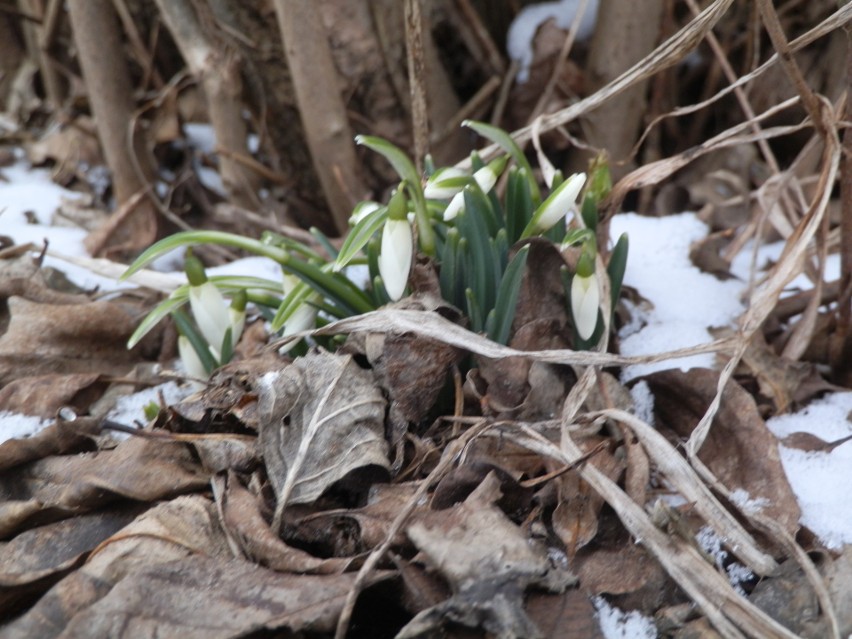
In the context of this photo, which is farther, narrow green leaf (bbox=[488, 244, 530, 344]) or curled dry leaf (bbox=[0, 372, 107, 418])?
curled dry leaf (bbox=[0, 372, 107, 418])

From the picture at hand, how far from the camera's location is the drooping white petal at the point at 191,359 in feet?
4.20

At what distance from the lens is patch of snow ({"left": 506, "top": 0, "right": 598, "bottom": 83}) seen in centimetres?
201

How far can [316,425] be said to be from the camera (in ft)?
3.15

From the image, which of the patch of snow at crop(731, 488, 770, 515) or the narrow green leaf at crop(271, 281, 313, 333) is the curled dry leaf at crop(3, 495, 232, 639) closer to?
the narrow green leaf at crop(271, 281, 313, 333)

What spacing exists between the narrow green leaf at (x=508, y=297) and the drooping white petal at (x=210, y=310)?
416 millimetres

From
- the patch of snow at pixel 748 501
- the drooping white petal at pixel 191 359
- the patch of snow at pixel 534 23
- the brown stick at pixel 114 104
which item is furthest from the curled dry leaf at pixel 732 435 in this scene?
the brown stick at pixel 114 104

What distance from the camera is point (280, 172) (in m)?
2.11

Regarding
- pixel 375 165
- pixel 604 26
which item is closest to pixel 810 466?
pixel 604 26

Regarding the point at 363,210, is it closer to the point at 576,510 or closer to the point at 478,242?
the point at 478,242

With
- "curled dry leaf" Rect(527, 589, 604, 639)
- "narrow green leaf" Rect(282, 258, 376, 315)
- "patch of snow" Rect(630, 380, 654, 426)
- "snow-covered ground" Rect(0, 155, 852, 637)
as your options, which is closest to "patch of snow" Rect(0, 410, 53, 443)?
"snow-covered ground" Rect(0, 155, 852, 637)

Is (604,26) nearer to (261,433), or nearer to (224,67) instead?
(224,67)

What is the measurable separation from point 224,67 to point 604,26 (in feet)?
2.93

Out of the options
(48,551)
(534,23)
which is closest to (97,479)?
(48,551)

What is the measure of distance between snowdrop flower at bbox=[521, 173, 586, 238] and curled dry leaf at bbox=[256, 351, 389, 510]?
0.32 metres
